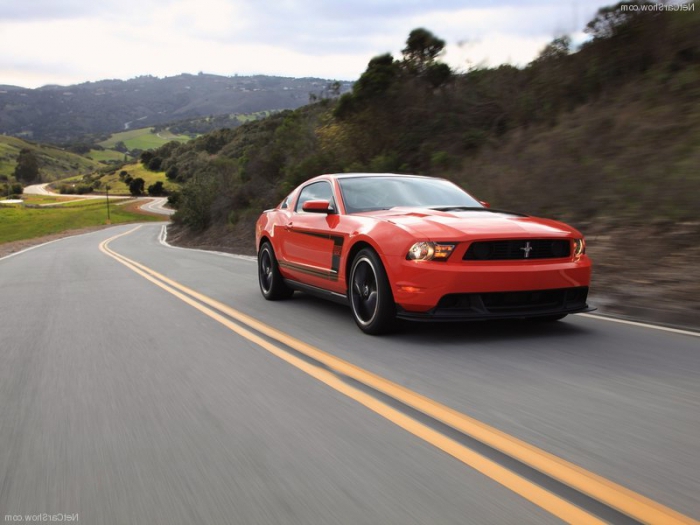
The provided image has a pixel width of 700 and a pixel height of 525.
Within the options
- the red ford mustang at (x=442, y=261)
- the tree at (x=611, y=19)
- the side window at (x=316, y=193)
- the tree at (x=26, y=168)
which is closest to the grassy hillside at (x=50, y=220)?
the tree at (x=611, y=19)

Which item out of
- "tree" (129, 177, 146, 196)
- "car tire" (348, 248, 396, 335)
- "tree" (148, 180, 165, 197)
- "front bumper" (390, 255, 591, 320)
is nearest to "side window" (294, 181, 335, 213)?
"car tire" (348, 248, 396, 335)

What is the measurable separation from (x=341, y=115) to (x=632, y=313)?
18.3m

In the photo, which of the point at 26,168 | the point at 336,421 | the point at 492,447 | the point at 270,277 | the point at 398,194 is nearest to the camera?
the point at 492,447

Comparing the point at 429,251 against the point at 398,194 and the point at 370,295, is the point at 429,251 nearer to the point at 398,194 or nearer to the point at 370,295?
the point at 370,295

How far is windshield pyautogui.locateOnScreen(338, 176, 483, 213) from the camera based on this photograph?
22.0 feet

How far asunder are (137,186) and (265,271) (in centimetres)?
14274

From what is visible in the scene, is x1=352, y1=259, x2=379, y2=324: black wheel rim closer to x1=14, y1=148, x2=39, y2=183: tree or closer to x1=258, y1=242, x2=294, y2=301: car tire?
x1=258, y1=242, x2=294, y2=301: car tire

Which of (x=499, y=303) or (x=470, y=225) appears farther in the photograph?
(x=470, y=225)

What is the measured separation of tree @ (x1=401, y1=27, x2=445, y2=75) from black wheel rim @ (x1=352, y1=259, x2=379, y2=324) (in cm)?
1779

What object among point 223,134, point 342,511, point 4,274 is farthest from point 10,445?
point 223,134

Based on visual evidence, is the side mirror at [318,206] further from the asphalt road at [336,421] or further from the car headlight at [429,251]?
the car headlight at [429,251]

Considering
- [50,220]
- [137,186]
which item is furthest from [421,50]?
[137,186]

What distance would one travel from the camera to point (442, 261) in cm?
531

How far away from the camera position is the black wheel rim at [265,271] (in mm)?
8688
